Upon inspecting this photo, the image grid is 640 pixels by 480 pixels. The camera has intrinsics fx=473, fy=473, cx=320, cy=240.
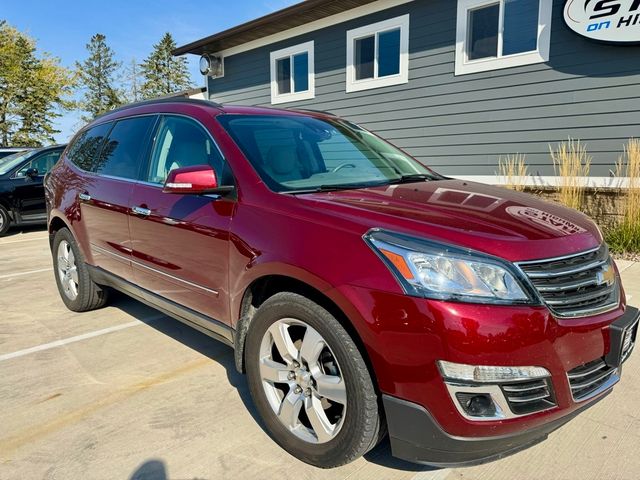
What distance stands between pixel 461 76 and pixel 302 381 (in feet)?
24.2

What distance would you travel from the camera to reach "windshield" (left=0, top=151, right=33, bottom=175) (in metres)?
9.78

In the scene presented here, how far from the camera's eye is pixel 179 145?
3160 mm

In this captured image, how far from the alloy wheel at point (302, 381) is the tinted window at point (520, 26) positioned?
703 cm

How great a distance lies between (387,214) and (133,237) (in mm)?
2062

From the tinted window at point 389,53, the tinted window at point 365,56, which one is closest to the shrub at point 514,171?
the tinted window at point 389,53

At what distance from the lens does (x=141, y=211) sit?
319 centimetres

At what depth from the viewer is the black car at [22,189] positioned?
9531mm

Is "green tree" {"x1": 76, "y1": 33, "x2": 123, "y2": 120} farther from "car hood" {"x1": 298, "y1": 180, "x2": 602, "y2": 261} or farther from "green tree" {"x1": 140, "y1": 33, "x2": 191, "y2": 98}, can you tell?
"car hood" {"x1": 298, "y1": 180, "x2": 602, "y2": 261}

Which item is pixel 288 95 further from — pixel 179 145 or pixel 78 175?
pixel 179 145

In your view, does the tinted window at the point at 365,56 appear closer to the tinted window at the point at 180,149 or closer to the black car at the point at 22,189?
the black car at the point at 22,189

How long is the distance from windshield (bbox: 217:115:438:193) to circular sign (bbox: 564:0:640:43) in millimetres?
4918

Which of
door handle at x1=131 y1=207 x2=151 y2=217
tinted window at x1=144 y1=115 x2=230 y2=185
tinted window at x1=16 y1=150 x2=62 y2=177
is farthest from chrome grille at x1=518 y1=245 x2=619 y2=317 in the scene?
tinted window at x1=16 y1=150 x2=62 y2=177

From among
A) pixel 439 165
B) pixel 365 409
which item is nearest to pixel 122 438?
pixel 365 409

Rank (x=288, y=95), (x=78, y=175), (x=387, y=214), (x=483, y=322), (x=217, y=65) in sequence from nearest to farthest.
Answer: (x=483, y=322)
(x=387, y=214)
(x=78, y=175)
(x=288, y=95)
(x=217, y=65)
